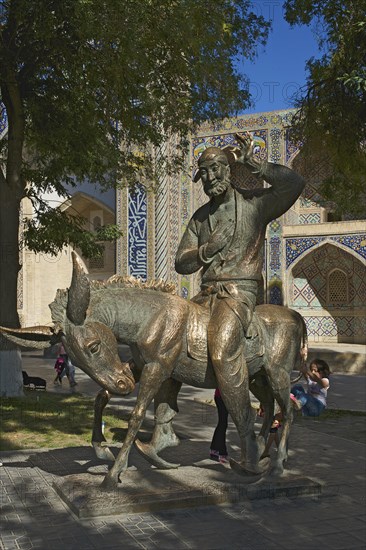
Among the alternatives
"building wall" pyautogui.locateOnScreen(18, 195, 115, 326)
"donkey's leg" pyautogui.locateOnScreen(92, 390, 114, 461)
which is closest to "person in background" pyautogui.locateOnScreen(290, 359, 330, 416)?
"donkey's leg" pyautogui.locateOnScreen(92, 390, 114, 461)

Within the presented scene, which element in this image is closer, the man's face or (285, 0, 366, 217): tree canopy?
the man's face

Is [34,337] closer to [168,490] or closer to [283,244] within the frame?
[168,490]

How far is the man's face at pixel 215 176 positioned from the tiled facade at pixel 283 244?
1463 centimetres

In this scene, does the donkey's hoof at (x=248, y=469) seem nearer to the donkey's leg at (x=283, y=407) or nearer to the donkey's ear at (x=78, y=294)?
the donkey's leg at (x=283, y=407)

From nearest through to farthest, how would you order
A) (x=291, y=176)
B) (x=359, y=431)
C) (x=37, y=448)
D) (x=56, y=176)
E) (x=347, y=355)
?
(x=291, y=176) → (x=37, y=448) → (x=359, y=431) → (x=56, y=176) → (x=347, y=355)

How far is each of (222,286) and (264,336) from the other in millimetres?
497

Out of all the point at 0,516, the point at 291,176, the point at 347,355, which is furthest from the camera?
the point at 347,355

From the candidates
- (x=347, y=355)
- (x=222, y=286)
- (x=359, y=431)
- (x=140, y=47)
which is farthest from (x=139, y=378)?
(x=347, y=355)

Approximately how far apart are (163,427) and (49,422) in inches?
151

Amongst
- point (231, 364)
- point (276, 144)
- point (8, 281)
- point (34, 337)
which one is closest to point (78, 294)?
point (34, 337)

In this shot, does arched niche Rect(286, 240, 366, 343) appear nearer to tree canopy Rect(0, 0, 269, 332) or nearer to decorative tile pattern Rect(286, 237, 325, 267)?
decorative tile pattern Rect(286, 237, 325, 267)

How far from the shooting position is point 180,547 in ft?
11.6

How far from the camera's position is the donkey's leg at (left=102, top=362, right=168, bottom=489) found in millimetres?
4156

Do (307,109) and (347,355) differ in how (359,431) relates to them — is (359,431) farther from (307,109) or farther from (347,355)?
(347,355)
